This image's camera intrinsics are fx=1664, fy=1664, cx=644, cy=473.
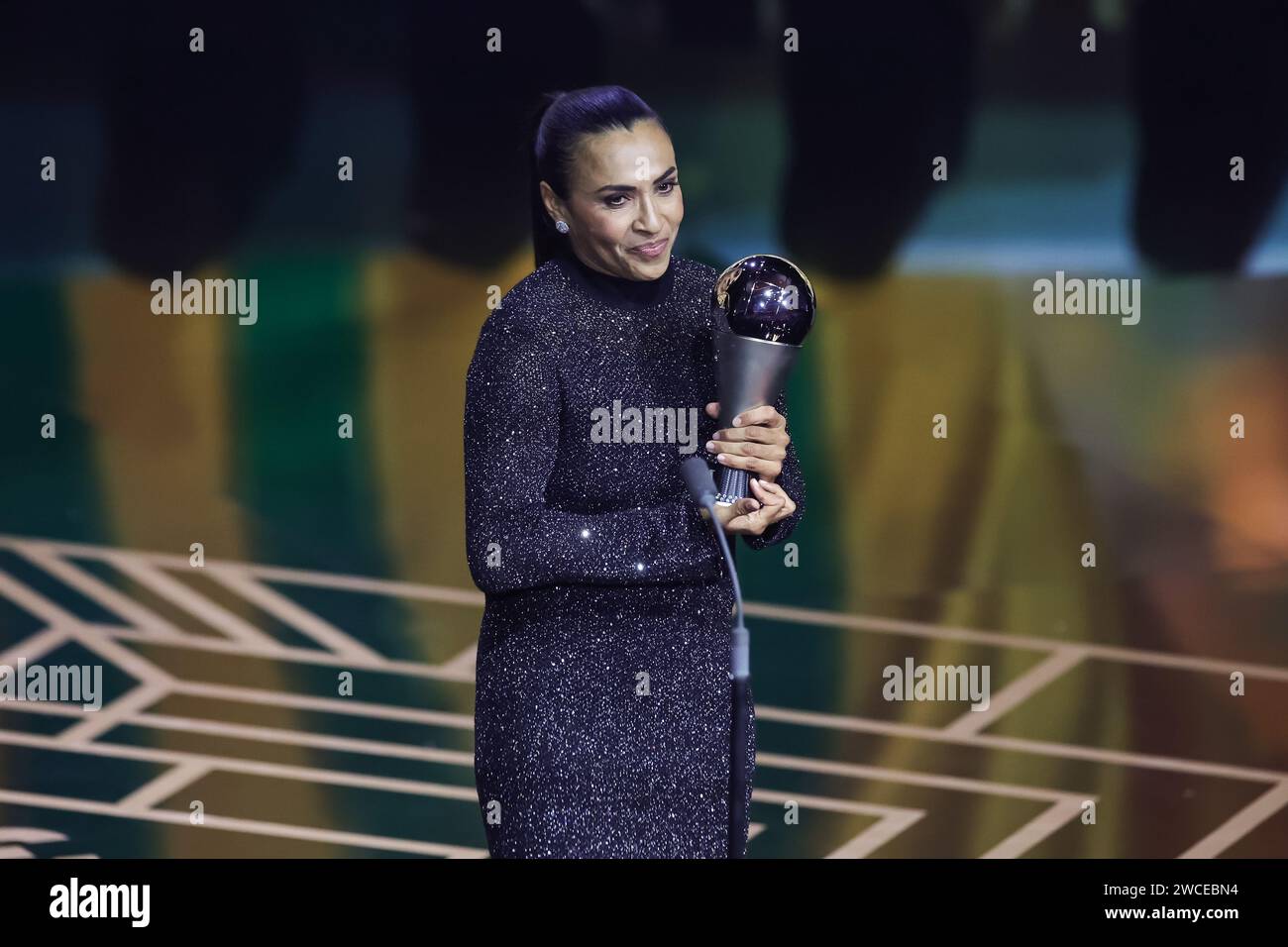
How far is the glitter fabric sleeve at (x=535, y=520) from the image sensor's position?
6.17 ft

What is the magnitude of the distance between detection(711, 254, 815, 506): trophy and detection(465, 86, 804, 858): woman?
2.7 inches

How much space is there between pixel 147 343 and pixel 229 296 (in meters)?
0.21

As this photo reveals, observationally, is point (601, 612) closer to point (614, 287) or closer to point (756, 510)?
point (756, 510)

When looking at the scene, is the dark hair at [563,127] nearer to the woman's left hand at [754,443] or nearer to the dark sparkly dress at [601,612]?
the dark sparkly dress at [601,612]

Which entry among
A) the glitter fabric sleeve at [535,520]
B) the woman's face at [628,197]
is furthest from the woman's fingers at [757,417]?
the woman's face at [628,197]

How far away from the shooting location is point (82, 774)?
3.81 meters

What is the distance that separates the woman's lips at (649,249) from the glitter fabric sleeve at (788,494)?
0.23 meters

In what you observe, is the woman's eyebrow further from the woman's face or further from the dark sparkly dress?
the dark sparkly dress

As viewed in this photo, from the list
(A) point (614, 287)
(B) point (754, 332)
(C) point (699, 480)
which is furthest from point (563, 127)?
(C) point (699, 480)

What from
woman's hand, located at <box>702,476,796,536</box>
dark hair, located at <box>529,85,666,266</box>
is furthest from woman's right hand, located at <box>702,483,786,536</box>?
dark hair, located at <box>529,85,666,266</box>

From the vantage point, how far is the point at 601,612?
1.98 meters

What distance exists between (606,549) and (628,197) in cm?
42

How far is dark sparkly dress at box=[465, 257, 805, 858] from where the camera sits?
1.92 meters

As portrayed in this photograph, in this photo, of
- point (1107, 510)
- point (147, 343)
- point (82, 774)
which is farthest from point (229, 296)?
point (1107, 510)
